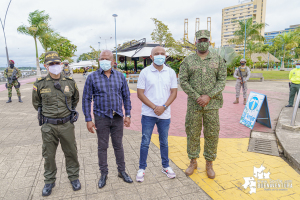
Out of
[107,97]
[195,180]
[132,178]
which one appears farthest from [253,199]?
[107,97]

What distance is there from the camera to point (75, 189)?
282 centimetres

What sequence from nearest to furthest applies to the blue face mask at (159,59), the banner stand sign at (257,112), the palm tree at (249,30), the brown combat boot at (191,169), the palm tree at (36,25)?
the blue face mask at (159,59) → the brown combat boot at (191,169) → the banner stand sign at (257,112) → the palm tree at (36,25) → the palm tree at (249,30)

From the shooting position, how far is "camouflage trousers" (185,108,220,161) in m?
3.00

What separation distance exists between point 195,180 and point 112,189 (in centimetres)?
Answer: 124

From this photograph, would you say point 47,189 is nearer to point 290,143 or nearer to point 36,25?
point 290,143

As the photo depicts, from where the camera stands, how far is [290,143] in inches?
166

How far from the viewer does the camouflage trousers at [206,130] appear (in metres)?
3.00

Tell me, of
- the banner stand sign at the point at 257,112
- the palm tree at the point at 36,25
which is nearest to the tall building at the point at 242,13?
the palm tree at the point at 36,25

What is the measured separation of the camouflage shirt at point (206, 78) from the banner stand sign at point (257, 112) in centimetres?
298

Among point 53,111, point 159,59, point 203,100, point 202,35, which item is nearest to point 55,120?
point 53,111

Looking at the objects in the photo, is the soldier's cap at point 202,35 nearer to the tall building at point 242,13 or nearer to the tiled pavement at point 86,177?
the tiled pavement at point 86,177

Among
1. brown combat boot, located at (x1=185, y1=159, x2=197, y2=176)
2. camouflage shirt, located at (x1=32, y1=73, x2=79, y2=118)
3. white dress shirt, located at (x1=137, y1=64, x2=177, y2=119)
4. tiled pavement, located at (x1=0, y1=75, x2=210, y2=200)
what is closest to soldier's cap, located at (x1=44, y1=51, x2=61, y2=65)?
camouflage shirt, located at (x1=32, y1=73, x2=79, y2=118)

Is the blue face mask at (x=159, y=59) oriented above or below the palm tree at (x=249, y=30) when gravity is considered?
below

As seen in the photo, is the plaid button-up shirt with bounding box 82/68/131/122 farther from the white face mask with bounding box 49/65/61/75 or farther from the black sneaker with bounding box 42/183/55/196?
the black sneaker with bounding box 42/183/55/196
